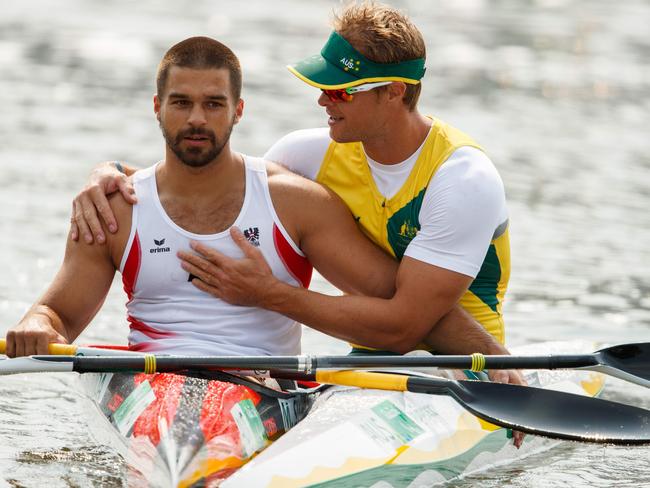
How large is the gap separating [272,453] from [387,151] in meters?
1.66

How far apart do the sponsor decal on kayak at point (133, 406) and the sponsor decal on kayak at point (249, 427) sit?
1.13 feet

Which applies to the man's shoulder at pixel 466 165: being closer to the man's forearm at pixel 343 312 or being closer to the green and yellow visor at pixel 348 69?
the green and yellow visor at pixel 348 69

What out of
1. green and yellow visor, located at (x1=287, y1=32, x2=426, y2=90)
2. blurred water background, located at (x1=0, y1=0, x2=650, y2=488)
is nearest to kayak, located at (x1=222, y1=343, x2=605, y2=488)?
blurred water background, located at (x1=0, y1=0, x2=650, y2=488)

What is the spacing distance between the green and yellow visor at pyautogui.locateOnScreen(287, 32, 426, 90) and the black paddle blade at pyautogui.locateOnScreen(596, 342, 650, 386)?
1.51 meters

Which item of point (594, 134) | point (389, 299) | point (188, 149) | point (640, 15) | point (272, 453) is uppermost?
point (640, 15)

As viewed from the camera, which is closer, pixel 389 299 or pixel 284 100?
A: pixel 389 299

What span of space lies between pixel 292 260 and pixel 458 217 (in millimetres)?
745

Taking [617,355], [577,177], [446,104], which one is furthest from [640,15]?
[617,355]

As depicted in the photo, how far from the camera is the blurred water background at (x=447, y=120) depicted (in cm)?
664

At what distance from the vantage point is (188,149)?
5441 mm

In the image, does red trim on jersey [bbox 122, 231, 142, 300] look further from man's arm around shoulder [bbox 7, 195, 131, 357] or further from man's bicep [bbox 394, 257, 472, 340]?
man's bicep [bbox 394, 257, 472, 340]

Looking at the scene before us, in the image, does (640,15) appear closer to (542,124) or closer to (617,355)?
(542,124)

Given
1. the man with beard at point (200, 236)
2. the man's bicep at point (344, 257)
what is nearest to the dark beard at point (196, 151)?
the man with beard at point (200, 236)

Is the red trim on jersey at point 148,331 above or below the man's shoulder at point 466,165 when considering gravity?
below
